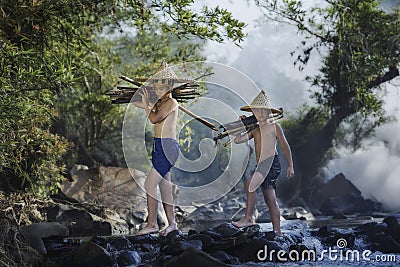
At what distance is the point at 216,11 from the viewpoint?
17.6 ft

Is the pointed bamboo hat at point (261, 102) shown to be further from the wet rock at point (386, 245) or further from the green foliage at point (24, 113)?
the green foliage at point (24, 113)

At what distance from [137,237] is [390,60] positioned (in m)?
7.22

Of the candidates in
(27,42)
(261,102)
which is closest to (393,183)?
(261,102)

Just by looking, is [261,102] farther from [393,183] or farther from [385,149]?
[385,149]

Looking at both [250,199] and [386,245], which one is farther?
A: [250,199]

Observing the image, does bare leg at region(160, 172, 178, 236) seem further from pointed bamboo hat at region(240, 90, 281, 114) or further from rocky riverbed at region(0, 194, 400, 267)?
pointed bamboo hat at region(240, 90, 281, 114)

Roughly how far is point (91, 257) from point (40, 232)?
2.69 feet

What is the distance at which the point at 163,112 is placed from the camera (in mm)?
4859

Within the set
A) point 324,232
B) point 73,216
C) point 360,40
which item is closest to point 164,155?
point 324,232

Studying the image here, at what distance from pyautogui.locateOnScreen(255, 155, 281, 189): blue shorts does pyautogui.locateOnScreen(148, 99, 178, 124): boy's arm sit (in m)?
1.00

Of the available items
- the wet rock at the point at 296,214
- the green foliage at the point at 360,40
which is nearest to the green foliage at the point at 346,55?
the green foliage at the point at 360,40

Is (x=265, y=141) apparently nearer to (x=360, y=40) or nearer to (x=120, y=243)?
(x=120, y=243)

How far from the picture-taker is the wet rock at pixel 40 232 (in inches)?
178

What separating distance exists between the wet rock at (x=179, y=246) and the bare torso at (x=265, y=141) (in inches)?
48.0
